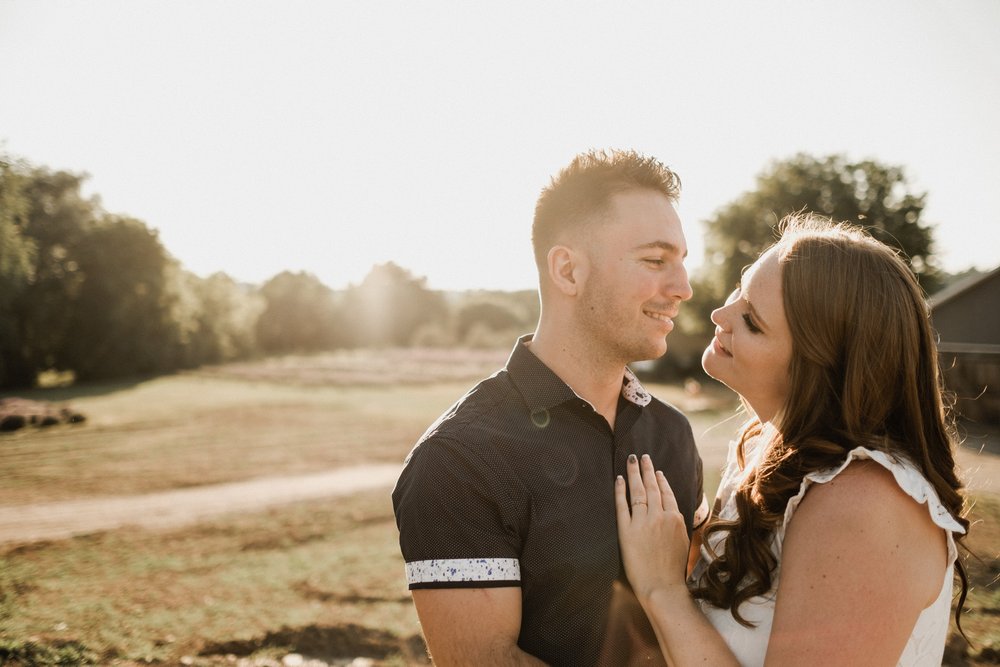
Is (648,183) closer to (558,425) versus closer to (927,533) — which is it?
(558,425)

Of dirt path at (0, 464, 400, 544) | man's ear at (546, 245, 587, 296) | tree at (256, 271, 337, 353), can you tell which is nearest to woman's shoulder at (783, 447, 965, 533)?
man's ear at (546, 245, 587, 296)

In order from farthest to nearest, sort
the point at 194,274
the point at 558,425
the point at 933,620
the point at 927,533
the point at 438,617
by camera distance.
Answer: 1. the point at 194,274
2. the point at 558,425
3. the point at 438,617
4. the point at 933,620
5. the point at 927,533

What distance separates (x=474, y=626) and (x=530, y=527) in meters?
0.41

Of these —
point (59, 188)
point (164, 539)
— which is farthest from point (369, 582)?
point (59, 188)

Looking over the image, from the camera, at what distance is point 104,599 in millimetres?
6836

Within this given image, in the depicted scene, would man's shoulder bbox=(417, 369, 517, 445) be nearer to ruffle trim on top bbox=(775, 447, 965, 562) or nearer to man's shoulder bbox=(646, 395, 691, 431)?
man's shoulder bbox=(646, 395, 691, 431)

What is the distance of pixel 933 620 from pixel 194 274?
51.1 metres

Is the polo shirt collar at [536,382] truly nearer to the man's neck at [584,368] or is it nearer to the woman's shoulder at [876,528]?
the man's neck at [584,368]

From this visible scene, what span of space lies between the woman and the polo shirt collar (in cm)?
45

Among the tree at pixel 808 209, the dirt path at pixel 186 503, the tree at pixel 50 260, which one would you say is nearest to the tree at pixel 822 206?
the tree at pixel 808 209

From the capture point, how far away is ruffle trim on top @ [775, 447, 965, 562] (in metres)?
1.80

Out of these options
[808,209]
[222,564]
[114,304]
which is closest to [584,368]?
[222,564]

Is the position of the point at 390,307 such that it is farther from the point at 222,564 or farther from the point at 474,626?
the point at 474,626

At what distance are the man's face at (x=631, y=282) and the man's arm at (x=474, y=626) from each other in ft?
4.03
